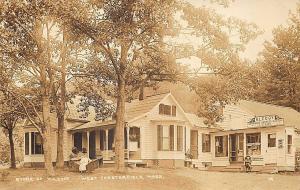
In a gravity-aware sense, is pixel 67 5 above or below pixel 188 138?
above

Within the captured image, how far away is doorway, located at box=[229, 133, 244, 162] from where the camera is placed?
29.1 m

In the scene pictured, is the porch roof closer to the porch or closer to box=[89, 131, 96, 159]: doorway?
the porch

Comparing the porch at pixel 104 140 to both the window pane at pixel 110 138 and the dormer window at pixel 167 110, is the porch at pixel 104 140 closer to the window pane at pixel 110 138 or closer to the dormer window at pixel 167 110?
the window pane at pixel 110 138

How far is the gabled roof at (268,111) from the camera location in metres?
31.1

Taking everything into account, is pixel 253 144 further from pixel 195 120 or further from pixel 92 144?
pixel 92 144

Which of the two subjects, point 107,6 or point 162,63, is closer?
point 107,6

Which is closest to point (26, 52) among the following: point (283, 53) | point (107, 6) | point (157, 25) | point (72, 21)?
point (72, 21)

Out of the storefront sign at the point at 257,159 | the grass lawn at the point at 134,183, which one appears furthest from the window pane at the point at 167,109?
the grass lawn at the point at 134,183

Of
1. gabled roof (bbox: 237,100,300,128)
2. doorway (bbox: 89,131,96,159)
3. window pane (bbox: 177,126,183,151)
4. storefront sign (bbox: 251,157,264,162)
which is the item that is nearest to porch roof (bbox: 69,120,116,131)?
doorway (bbox: 89,131,96,159)

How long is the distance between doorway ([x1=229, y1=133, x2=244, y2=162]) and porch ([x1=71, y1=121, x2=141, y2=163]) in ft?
19.0

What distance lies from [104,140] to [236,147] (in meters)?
7.48

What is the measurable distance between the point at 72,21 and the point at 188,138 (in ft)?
44.8

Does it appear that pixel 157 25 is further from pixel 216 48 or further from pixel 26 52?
pixel 26 52

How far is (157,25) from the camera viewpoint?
18516 millimetres
